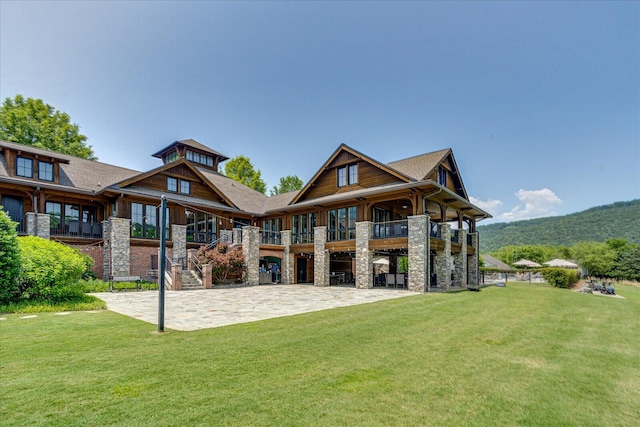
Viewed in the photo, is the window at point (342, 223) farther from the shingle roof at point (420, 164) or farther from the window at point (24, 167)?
the window at point (24, 167)

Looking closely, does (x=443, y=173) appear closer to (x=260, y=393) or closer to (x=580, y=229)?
(x=260, y=393)

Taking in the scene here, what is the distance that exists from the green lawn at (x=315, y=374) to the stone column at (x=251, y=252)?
12692 mm

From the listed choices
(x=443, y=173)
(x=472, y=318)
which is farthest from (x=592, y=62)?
(x=472, y=318)

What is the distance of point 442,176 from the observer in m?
21.0

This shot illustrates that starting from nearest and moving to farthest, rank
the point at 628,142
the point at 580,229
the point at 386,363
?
the point at 386,363 < the point at 628,142 < the point at 580,229

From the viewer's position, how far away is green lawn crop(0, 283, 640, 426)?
3.65m

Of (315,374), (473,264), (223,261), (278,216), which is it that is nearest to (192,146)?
(278,216)

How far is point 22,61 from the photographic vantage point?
14.7 meters

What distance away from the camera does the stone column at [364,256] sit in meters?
18.4

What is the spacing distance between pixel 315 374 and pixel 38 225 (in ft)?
64.7

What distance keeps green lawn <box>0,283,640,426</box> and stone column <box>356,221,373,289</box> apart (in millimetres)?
9784

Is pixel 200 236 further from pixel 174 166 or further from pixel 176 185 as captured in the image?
pixel 174 166

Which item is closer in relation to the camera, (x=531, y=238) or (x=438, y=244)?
(x=438, y=244)

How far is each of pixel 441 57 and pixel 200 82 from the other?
46.8 ft
